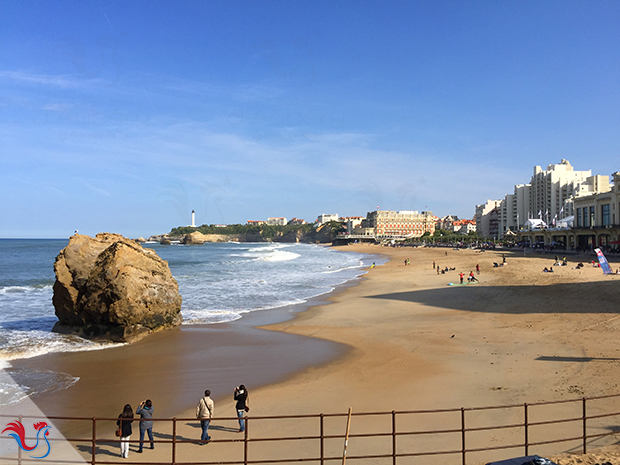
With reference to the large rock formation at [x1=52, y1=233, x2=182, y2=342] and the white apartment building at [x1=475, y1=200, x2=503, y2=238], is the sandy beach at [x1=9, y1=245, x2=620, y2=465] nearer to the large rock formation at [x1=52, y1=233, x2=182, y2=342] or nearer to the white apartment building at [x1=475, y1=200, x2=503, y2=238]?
the large rock formation at [x1=52, y1=233, x2=182, y2=342]

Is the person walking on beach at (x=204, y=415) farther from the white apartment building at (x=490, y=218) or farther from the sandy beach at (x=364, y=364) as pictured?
the white apartment building at (x=490, y=218)

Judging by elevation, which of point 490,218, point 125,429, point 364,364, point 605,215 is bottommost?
point 364,364

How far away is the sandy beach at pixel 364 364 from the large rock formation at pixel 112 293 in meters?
1.32

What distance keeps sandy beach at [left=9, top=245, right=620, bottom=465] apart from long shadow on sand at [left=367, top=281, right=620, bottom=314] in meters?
0.17

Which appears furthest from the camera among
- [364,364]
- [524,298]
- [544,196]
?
[544,196]

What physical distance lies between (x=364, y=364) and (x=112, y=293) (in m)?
11.2

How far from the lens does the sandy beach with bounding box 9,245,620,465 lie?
1051cm

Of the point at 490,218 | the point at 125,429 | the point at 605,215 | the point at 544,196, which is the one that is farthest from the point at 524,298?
the point at 490,218

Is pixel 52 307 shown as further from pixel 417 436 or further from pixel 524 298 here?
pixel 524 298

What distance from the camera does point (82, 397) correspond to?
1150 centimetres

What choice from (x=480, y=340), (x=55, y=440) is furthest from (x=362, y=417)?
(x=480, y=340)

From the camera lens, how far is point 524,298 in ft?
81.7

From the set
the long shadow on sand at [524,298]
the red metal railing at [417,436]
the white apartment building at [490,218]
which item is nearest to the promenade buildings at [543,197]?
the white apartment building at [490,218]

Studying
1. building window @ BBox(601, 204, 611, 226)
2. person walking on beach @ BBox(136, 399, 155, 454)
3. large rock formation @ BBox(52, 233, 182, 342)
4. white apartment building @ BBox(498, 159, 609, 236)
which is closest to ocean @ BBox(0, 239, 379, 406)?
large rock formation @ BBox(52, 233, 182, 342)
